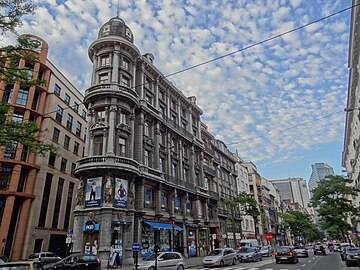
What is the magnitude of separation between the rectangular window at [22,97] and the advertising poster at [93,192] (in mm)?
18077

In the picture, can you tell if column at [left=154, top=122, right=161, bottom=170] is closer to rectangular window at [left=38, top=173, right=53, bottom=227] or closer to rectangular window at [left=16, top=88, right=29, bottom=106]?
rectangular window at [left=38, top=173, right=53, bottom=227]

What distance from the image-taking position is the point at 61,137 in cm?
4222

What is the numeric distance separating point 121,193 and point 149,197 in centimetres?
544

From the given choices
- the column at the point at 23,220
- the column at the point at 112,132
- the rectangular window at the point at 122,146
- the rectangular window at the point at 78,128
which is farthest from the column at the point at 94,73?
the rectangular window at the point at 78,128

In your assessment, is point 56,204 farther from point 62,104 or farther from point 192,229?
point 192,229

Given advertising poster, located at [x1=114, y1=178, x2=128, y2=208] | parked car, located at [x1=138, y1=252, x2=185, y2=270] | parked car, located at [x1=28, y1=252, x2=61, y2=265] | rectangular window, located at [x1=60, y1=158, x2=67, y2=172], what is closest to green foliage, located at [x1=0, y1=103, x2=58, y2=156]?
parked car, located at [x1=138, y1=252, x2=185, y2=270]

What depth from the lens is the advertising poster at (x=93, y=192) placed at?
86.3 ft

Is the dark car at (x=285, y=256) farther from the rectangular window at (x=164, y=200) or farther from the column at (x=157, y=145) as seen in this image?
the column at (x=157, y=145)

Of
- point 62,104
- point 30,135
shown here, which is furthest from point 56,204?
point 30,135

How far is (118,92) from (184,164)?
54.0 ft

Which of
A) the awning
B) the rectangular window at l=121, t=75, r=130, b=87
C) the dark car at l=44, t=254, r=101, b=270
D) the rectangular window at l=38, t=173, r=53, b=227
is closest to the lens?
the dark car at l=44, t=254, r=101, b=270

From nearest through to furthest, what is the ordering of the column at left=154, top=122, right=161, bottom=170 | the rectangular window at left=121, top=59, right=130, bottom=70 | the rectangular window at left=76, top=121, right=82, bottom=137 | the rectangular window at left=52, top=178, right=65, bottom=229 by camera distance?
the rectangular window at left=121, top=59, right=130, bottom=70 → the column at left=154, top=122, right=161, bottom=170 → the rectangular window at left=52, top=178, right=65, bottom=229 → the rectangular window at left=76, top=121, right=82, bottom=137

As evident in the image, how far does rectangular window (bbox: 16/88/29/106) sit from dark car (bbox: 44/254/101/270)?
26.7 metres

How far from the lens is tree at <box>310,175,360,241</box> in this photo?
43.1 meters
